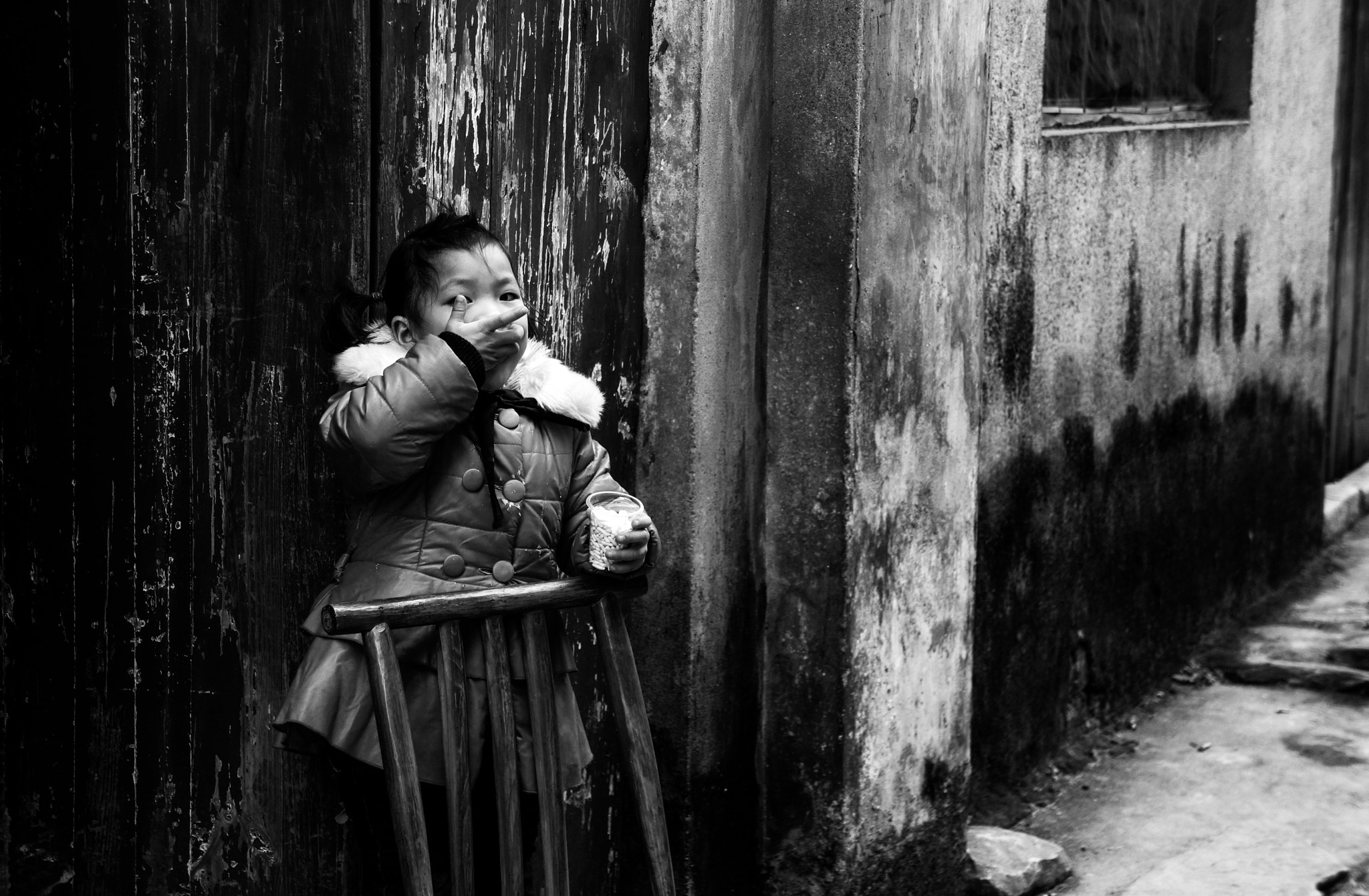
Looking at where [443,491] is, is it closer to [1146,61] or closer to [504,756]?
[504,756]

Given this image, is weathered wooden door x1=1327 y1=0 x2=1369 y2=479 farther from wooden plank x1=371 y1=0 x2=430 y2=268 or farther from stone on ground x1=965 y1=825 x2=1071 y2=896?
wooden plank x1=371 y1=0 x2=430 y2=268

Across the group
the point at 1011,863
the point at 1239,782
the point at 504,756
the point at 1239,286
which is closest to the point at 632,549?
the point at 504,756

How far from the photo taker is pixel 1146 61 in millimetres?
5105

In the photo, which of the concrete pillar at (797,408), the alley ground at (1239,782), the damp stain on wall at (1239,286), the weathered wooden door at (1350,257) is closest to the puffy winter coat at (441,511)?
the concrete pillar at (797,408)

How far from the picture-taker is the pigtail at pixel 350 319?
2412 mm

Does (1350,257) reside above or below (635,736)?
above

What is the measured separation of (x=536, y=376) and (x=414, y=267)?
243 mm

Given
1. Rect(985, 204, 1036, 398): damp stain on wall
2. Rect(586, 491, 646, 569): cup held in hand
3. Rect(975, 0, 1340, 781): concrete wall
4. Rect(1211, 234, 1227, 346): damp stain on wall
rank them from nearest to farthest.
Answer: Rect(586, 491, 646, 569): cup held in hand
Rect(985, 204, 1036, 398): damp stain on wall
Rect(975, 0, 1340, 781): concrete wall
Rect(1211, 234, 1227, 346): damp stain on wall

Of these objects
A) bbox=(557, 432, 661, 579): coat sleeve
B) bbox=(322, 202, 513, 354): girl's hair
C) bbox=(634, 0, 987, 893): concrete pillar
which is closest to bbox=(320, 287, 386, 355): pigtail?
bbox=(322, 202, 513, 354): girl's hair

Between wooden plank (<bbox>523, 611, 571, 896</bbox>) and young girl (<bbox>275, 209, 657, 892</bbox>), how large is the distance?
0.11 ft

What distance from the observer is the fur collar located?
90.3 inches

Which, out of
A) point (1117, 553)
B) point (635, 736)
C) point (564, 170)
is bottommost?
point (1117, 553)

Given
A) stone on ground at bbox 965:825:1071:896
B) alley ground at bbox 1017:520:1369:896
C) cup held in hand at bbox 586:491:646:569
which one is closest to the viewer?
cup held in hand at bbox 586:491:646:569

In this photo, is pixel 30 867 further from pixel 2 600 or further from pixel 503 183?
pixel 503 183
